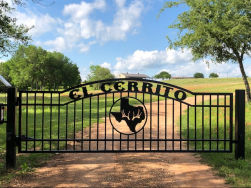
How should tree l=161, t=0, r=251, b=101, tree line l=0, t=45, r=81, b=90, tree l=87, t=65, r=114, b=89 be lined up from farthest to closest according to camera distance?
tree l=87, t=65, r=114, b=89 < tree line l=0, t=45, r=81, b=90 < tree l=161, t=0, r=251, b=101

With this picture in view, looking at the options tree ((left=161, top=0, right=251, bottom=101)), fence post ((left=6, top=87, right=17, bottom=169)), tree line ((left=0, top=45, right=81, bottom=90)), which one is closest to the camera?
fence post ((left=6, top=87, right=17, bottom=169))

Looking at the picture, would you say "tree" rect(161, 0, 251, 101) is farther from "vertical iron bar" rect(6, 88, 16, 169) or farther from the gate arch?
"vertical iron bar" rect(6, 88, 16, 169)

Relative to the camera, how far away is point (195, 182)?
437 cm

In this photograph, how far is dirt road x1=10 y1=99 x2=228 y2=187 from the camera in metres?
4.30

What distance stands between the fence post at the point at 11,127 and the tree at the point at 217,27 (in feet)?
51.2

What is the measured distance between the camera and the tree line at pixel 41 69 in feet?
162

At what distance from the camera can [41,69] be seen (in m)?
51.2

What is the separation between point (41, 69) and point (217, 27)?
4266cm

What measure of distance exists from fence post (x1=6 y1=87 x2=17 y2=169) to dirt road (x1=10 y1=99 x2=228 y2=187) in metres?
0.70

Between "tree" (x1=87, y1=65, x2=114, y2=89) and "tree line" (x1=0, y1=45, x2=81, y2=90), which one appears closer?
"tree line" (x1=0, y1=45, x2=81, y2=90)

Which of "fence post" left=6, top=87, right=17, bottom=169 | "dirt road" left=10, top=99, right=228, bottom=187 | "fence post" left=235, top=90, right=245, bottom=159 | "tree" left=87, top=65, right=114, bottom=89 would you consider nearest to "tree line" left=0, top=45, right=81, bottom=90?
"tree" left=87, top=65, right=114, bottom=89

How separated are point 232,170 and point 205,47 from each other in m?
16.0

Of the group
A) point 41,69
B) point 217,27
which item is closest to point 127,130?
point 217,27

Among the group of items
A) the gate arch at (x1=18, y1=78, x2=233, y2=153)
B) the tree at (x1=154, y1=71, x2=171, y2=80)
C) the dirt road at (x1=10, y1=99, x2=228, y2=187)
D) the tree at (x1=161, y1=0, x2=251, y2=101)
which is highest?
the tree at (x1=154, y1=71, x2=171, y2=80)
